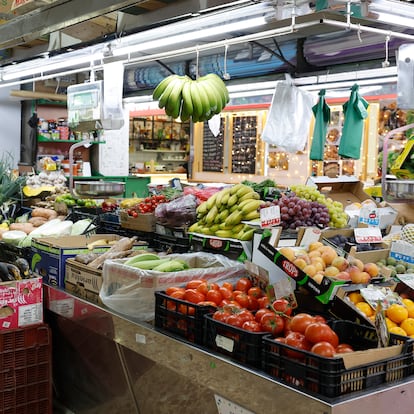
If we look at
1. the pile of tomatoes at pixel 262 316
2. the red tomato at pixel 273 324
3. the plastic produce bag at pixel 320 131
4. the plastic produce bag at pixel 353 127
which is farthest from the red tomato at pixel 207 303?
the plastic produce bag at pixel 320 131

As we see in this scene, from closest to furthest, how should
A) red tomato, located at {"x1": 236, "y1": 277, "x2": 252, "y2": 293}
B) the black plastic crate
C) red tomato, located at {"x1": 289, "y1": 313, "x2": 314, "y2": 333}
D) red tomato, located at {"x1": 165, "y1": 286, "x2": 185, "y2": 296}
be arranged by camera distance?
red tomato, located at {"x1": 289, "y1": 313, "x2": 314, "y2": 333} < red tomato, located at {"x1": 165, "y1": 286, "x2": 185, "y2": 296} < red tomato, located at {"x1": 236, "y1": 277, "x2": 252, "y2": 293} < the black plastic crate

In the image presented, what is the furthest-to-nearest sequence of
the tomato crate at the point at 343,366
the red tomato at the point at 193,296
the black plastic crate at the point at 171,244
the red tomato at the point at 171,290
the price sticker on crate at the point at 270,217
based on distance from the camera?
1. the black plastic crate at the point at 171,244
2. the price sticker on crate at the point at 270,217
3. the red tomato at the point at 171,290
4. the red tomato at the point at 193,296
5. the tomato crate at the point at 343,366

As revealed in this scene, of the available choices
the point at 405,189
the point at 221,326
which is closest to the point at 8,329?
the point at 221,326

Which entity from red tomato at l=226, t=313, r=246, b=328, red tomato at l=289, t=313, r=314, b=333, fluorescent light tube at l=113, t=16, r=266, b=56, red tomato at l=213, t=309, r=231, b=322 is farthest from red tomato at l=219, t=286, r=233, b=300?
fluorescent light tube at l=113, t=16, r=266, b=56

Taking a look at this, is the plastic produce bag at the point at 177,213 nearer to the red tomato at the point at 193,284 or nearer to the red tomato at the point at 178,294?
the red tomato at the point at 193,284

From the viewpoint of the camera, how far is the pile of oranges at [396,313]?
2.42m

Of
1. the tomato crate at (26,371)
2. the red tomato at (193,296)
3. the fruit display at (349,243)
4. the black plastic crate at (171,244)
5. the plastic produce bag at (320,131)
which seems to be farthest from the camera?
the plastic produce bag at (320,131)

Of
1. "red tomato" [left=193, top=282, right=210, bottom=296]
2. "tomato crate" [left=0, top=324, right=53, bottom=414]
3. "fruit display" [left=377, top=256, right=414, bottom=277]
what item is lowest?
"tomato crate" [left=0, top=324, right=53, bottom=414]

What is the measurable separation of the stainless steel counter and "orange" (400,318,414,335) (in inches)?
11.4

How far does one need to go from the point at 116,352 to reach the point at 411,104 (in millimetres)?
2711

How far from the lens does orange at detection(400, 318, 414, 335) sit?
7.96ft

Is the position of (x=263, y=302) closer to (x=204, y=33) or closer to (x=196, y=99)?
(x=204, y=33)

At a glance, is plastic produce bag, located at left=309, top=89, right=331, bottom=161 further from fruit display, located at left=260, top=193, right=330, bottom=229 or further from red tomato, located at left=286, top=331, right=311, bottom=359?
red tomato, located at left=286, top=331, right=311, bottom=359

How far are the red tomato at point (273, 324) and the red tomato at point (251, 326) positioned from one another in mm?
25
